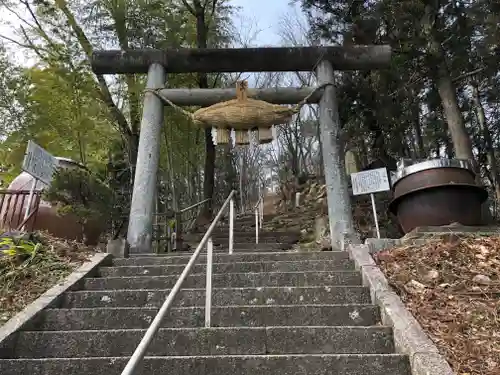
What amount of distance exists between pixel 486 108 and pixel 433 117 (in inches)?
59.5

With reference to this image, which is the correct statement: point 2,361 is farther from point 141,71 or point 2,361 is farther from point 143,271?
point 141,71

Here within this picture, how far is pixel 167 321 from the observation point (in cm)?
370

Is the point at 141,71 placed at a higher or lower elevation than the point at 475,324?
higher

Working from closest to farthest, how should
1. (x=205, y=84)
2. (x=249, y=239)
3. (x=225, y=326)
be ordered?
1. (x=225, y=326)
2. (x=249, y=239)
3. (x=205, y=84)

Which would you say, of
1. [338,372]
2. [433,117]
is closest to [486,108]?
[433,117]

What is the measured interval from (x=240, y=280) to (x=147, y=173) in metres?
2.55

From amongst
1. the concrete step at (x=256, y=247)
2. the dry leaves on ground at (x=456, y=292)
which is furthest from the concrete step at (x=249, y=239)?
the dry leaves on ground at (x=456, y=292)

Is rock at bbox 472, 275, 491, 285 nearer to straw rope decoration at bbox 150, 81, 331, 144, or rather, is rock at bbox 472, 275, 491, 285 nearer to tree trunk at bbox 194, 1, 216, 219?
straw rope decoration at bbox 150, 81, 331, 144

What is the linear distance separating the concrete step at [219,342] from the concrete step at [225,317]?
11.7 inches

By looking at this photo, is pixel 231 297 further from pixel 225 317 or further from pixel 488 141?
pixel 488 141

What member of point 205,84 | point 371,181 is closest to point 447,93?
point 371,181

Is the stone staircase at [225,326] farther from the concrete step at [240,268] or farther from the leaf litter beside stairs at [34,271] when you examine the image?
the leaf litter beside stairs at [34,271]

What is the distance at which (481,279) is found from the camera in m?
3.95

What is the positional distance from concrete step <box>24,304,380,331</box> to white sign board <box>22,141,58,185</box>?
6.00ft
